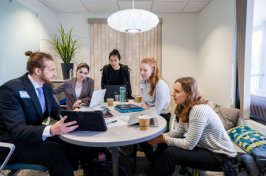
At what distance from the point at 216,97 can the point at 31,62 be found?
10.3 feet

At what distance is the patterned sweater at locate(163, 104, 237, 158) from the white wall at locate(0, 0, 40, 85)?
8.99ft

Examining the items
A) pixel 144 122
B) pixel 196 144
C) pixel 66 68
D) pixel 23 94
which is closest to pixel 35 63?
pixel 23 94

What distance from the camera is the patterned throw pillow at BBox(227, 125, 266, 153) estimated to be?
1.79 m

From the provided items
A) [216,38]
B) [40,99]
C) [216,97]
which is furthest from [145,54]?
[40,99]

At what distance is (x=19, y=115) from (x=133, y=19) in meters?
1.58

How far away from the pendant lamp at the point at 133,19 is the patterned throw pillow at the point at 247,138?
1.79 m

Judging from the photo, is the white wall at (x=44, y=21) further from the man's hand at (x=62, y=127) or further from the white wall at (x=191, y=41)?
the man's hand at (x=62, y=127)

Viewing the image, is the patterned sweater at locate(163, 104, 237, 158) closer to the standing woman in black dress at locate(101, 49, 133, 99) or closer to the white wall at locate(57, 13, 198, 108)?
the standing woman in black dress at locate(101, 49, 133, 99)

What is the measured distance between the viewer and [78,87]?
258cm

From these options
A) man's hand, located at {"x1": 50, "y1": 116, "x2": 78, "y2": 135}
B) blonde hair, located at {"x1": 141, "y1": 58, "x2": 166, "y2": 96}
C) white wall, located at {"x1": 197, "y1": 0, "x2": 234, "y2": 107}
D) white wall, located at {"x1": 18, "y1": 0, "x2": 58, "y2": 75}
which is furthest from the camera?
white wall, located at {"x1": 18, "y1": 0, "x2": 58, "y2": 75}

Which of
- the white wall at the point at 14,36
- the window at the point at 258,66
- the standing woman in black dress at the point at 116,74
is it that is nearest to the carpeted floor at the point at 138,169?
the standing woman in black dress at the point at 116,74

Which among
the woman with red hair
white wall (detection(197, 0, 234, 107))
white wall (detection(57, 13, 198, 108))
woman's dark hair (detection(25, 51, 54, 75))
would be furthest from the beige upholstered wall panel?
woman's dark hair (detection(25, 51, 54, 75))

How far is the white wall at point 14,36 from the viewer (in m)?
2.50

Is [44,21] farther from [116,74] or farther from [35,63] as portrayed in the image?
[35,63]
